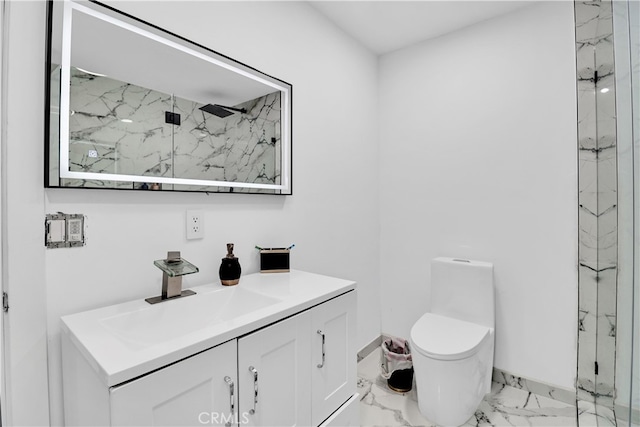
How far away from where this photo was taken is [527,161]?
1999mm

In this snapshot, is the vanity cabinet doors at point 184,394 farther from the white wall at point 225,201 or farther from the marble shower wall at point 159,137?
the marble shower wall at point 159,137

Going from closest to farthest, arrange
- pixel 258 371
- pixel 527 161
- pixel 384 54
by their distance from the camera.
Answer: pixel 258 371 → pixel 527 161 → pixel 384 54

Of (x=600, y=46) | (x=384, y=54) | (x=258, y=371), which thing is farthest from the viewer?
(x=384, y=54)

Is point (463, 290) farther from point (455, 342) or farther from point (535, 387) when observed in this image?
point (535, 387)

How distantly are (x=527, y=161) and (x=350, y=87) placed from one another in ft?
4.25

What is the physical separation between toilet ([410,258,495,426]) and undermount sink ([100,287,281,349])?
103cm

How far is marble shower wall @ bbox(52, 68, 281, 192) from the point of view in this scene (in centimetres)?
104

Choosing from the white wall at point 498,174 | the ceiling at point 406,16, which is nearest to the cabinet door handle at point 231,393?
the white wall at point 498,174

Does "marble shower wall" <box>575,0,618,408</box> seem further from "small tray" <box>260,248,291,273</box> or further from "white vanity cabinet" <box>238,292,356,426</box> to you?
"small tray" <box>260,248,291,273</box>

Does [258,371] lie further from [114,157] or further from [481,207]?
[481,207]

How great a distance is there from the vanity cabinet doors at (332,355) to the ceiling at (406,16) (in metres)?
1.79

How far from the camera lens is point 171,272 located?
1.10 metres

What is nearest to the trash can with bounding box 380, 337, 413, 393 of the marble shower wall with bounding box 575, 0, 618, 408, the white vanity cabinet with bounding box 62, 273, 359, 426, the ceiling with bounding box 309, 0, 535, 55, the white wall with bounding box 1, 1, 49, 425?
the white vanity cabinet with bounding box 62, 273, 359, 426

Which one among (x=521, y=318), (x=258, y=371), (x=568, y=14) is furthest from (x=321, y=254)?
(x=568, y=14)
